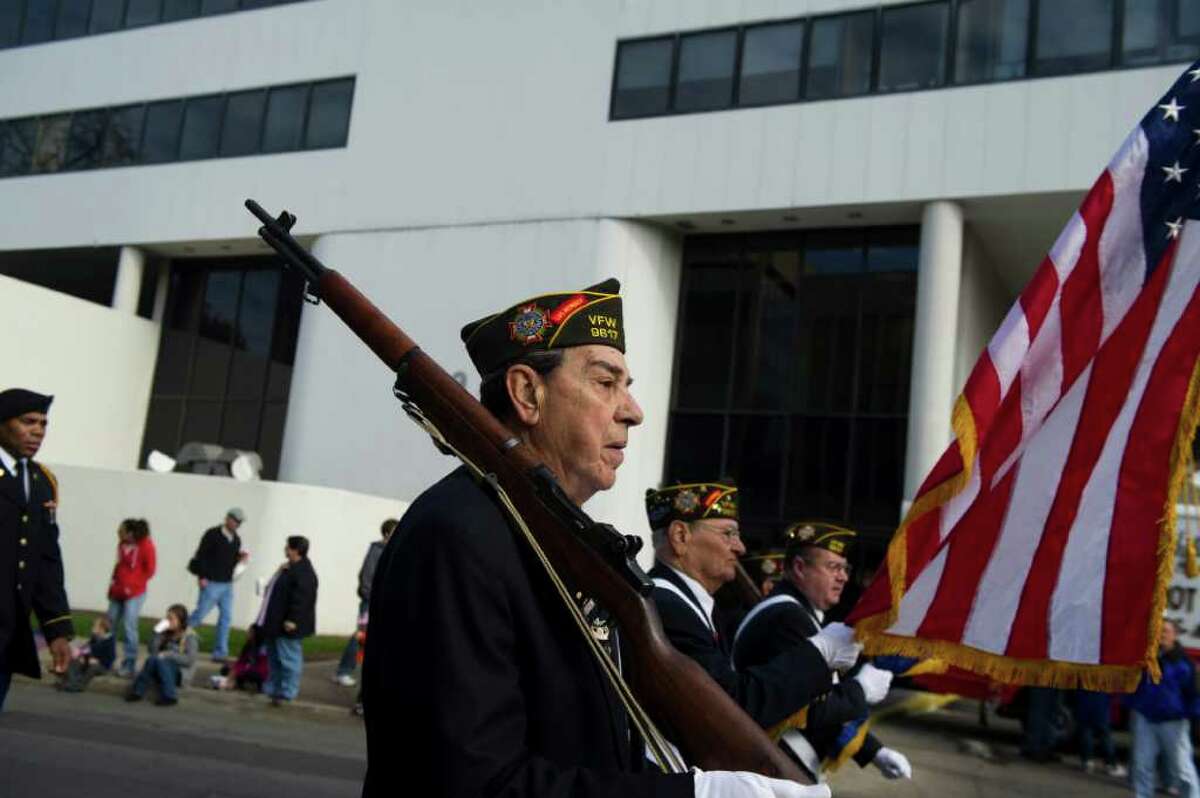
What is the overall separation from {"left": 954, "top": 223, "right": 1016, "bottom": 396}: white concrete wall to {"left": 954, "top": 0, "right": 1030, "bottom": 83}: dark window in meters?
2.53

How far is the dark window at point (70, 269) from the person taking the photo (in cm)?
2692

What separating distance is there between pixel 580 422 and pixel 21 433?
4013mm

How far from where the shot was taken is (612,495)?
19547mm

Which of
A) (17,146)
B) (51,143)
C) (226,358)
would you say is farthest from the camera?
(17,146)

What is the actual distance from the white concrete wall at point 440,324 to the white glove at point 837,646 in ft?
49.5

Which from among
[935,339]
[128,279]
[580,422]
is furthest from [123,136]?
[580,422]

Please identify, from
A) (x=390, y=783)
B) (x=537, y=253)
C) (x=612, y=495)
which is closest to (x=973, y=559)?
(x=390, y=783)

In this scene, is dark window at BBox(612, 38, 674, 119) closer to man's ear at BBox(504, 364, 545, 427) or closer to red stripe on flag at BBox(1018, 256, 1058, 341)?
red stripe on flag at BBox(1018, 256, 1058, 341)

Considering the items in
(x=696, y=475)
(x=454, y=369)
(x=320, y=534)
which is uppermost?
(x=454, y=369)

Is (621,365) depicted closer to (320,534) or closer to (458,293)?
(320,534)

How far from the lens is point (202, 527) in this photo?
59.4 ft

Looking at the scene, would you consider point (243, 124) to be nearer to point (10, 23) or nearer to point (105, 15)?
point (105, 15)

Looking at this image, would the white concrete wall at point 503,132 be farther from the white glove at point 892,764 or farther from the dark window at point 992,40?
the white glove at point 892,764

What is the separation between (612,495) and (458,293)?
504 cm
